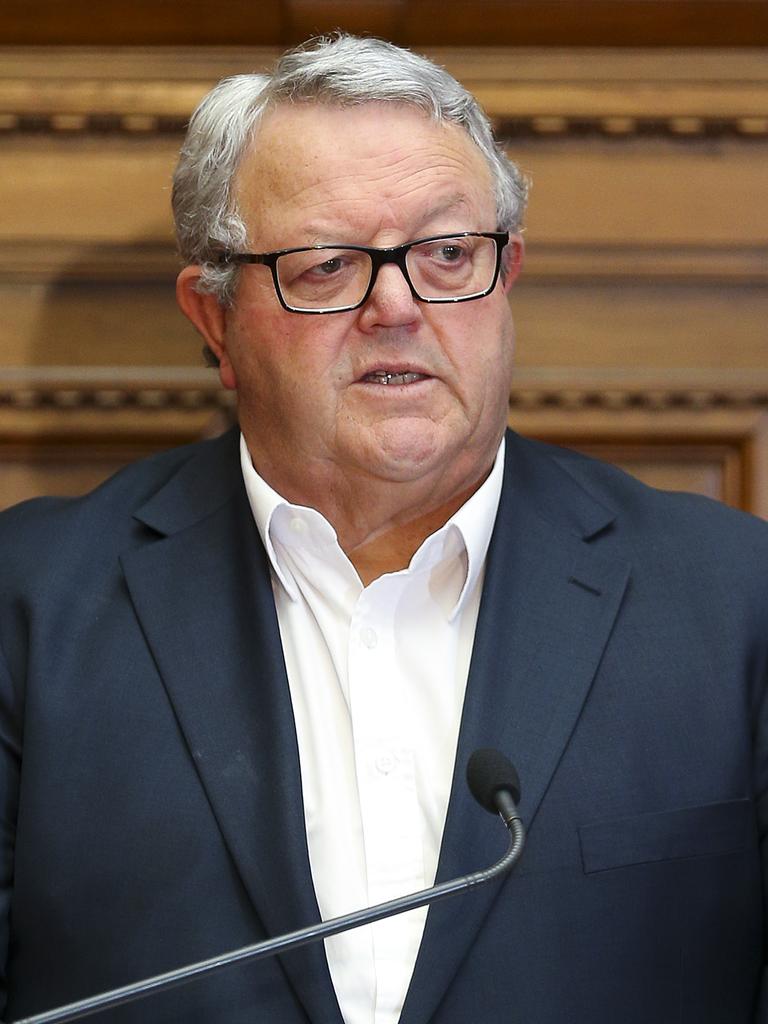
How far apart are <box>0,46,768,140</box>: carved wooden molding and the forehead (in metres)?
0.31

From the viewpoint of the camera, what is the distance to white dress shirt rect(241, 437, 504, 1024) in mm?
1480

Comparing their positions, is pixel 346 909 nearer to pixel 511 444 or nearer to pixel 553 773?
pixel 553 773

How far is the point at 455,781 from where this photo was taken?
1.48 metres

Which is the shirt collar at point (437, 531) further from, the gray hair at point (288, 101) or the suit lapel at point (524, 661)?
the gray hair at point (288, 101)

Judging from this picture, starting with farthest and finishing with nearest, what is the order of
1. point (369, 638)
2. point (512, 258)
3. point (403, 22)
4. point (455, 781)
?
1. point (403, 22)
2. point (512, 258)
3. point (369, 638)
4. point (455, 781)

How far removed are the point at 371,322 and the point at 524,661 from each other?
417 millimetres

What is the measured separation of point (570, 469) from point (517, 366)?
219 mm

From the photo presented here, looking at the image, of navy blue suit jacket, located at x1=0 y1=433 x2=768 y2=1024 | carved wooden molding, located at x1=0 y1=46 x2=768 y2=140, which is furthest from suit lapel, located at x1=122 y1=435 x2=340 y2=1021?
carved wooden molding, located at x1=0 y1=46 x2=768 y2=140

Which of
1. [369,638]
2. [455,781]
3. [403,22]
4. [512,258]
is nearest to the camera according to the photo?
[455,781]

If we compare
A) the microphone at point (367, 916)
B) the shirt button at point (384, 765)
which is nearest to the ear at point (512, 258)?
the shirt button at point (384, 765)

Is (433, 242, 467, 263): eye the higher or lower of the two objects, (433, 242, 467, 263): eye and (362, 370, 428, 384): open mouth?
the higher

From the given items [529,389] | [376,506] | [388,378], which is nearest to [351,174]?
[388,378]

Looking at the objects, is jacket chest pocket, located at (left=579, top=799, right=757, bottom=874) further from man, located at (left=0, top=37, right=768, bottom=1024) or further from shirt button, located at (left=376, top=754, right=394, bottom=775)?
shirt button, located at (left=376, top=754, right=394, bottom=775)

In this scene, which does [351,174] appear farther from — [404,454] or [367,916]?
[367,916]
